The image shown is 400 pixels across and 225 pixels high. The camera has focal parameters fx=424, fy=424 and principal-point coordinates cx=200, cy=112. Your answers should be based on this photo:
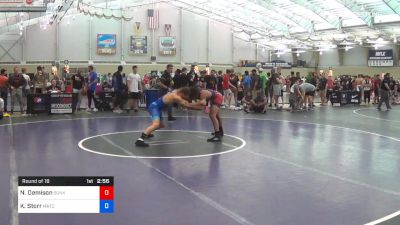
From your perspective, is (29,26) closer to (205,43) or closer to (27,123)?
(205,43)

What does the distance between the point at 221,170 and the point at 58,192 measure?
404cm

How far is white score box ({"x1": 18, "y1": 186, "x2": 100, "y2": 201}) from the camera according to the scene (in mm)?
2752

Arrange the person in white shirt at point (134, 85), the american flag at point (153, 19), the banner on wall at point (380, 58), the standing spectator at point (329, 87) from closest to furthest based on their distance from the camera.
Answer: the person in white shirt at point (134, 85) < the standing spectator at point (329, 87) < the banner on wall at point (380, 58) < the american flag at point (153, 19)

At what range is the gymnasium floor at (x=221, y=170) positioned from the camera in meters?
4.52

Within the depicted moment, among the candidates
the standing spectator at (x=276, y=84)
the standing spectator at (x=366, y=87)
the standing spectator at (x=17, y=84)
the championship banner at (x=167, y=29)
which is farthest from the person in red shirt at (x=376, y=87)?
the championship banner at (x=167, y=29)

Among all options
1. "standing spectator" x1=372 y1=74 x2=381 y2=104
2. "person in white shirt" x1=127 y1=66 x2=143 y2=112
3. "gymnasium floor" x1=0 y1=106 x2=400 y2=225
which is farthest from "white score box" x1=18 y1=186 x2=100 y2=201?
"standing spectator" x1=372 y1=74 x2=381 y2=104

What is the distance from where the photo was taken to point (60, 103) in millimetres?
15109

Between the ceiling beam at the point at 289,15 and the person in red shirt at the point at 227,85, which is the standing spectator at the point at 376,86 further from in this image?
the ceiling beam at the point at 289,15

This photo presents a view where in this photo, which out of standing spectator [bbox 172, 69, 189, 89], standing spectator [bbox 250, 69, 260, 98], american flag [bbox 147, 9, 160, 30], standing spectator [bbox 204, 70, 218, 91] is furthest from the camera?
american flag [bbox 147, 9, 160, 30]

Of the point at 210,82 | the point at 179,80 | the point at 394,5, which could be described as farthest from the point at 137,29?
the point at 179,80
